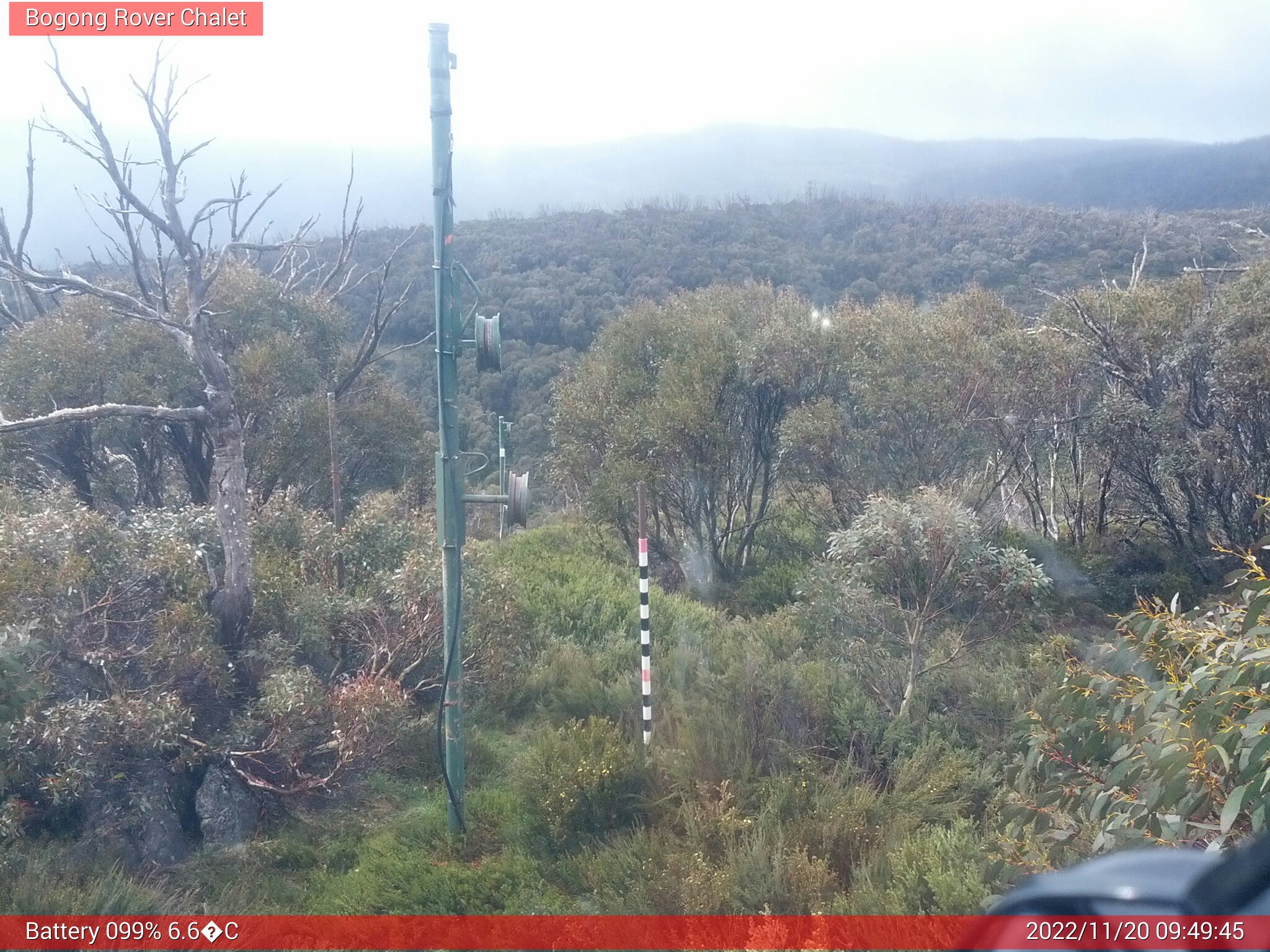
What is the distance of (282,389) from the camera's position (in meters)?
10.9

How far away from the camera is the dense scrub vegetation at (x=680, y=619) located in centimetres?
400

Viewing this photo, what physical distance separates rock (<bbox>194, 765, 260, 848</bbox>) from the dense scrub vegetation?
0.09 ft

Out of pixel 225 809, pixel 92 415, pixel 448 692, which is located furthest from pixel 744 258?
pixel 225 809

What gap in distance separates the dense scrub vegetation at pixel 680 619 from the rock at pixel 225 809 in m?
0.03

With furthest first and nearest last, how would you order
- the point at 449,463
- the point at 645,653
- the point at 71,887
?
the point at 645,653 < the point at 449,463 < the point at 71,887

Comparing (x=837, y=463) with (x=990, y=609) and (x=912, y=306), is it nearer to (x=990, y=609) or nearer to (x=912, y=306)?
(x=912, y=306)

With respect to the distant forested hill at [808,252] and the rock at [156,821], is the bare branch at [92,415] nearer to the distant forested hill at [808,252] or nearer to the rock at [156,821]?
the rock at [156,821]

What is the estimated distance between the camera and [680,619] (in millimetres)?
8625

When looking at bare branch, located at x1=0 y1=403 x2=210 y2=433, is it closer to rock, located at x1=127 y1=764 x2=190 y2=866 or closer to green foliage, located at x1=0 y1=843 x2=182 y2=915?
rock, located at x1=127 y1=764 x2=190 y2=866

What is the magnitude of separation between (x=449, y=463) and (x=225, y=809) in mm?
2528

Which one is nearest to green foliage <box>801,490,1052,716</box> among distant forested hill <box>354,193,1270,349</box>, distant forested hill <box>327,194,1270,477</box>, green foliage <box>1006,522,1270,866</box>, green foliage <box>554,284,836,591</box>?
green foliage <box>1006,522,1270,866</box>

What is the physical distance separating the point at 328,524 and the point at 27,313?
8.57 m

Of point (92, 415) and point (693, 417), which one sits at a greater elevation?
point (92, 415)

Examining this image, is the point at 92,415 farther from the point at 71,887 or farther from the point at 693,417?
the point at 693,417
